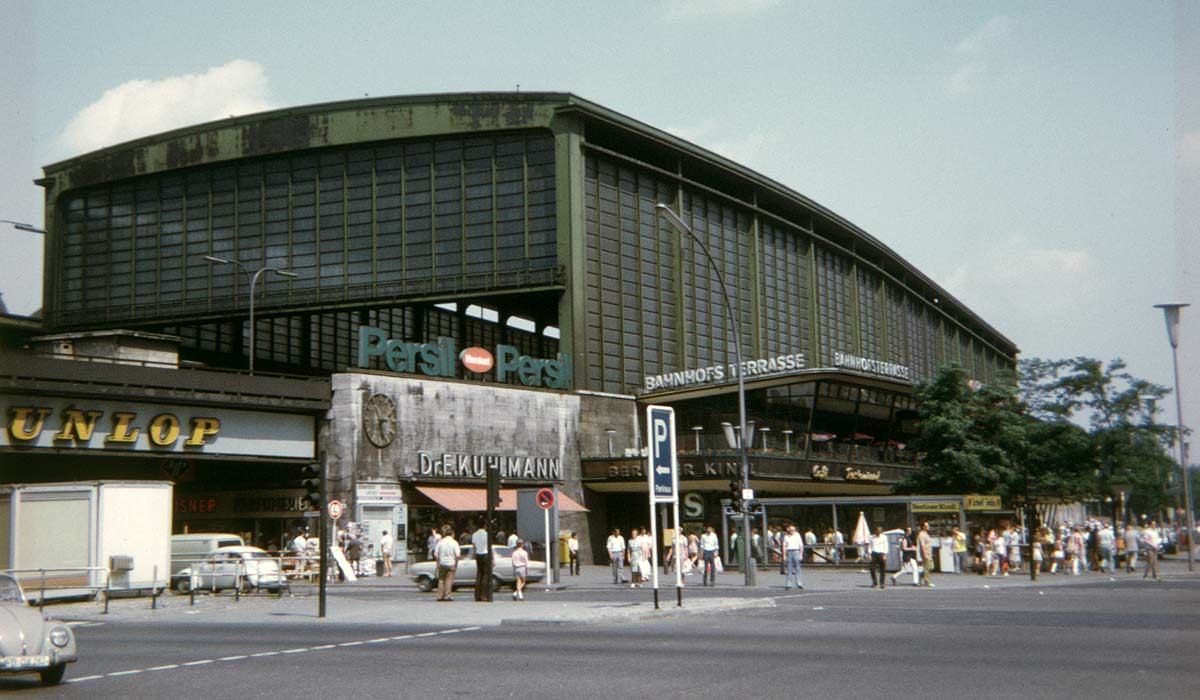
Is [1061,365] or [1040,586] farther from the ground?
[1061,365]

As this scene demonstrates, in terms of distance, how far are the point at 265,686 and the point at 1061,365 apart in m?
51.2

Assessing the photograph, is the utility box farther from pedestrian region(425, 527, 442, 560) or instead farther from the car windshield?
the car windshield

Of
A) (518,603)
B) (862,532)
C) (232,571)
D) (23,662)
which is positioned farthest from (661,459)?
(862,532)

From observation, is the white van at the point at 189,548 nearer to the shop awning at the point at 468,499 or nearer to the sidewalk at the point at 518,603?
the sidewalk at the point at 518,603

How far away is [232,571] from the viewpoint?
1394 inches

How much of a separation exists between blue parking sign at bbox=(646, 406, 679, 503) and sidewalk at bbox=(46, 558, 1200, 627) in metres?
2.40

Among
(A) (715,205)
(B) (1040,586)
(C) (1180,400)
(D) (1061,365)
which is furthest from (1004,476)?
(A) (715,205)

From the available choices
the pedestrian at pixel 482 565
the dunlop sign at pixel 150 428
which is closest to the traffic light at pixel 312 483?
the pedestrian at pixel 482 565

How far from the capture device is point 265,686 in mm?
13484

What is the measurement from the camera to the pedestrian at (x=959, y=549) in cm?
4091

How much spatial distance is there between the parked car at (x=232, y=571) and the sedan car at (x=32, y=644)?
19182mm

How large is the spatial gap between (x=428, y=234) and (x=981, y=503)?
105 feet

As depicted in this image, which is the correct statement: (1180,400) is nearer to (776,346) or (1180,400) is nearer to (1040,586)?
(1040,586)

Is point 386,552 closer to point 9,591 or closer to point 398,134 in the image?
point 398,134
